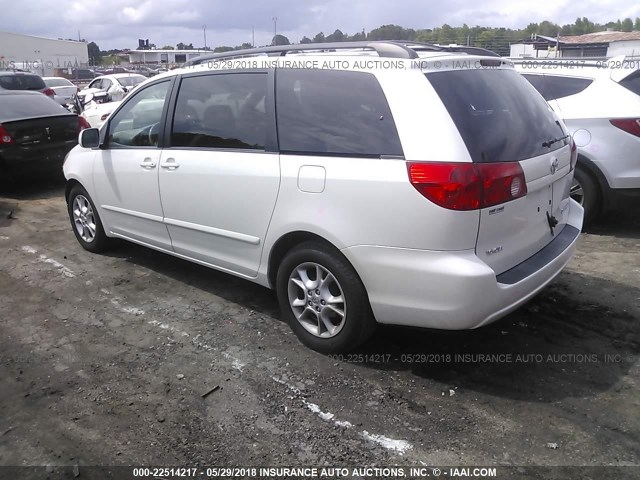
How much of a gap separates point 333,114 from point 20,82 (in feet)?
57.4

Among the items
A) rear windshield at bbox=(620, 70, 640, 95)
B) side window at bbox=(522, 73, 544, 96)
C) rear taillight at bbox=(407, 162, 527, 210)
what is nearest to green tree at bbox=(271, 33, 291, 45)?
rear taillight at bbox=(407, 162, 527, 210)

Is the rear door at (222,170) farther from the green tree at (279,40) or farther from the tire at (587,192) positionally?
the tire at (587,192)

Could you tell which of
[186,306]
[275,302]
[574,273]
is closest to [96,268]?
[186,306]

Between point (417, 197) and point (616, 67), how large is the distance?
4.56m

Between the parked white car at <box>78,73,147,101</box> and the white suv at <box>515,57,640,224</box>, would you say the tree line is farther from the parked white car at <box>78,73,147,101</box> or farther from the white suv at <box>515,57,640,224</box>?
the parked white car at <box>78,73,147,101</box>

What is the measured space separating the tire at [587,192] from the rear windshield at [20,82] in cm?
1672

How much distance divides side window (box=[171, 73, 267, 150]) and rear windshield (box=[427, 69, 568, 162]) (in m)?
1.25

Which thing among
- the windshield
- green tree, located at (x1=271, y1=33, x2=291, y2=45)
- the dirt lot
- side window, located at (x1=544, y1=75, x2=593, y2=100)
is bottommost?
the dirt lot

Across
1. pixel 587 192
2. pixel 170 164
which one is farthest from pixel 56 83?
pixel 587 192

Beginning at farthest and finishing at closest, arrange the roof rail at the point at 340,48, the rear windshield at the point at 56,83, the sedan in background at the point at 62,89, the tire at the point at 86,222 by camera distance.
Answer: the rear windshield at the point at 56,83 < the sedan in background at the point at 62,89 < the tire at the point at 86,222 < the roof rail at the point at 340,48

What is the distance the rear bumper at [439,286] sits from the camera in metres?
2.93

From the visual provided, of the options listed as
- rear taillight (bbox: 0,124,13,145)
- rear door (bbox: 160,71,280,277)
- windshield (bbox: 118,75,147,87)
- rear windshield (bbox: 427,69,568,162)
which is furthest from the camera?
windshield (bbox: 118,75,147,87)

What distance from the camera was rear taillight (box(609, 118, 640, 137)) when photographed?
5641mm

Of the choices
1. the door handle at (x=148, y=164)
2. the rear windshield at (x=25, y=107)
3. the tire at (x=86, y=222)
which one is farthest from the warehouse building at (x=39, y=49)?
the door handle at (x=148, y=164)
